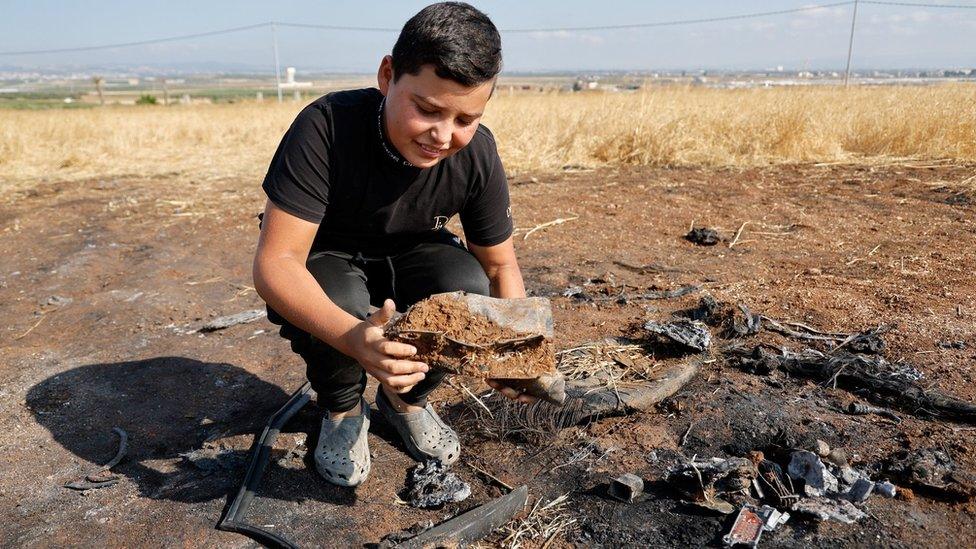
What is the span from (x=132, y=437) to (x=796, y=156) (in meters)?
7.26

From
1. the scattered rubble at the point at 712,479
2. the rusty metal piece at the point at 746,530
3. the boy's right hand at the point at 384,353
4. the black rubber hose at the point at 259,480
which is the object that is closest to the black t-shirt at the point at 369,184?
the boy's right hand at the point at 384,353

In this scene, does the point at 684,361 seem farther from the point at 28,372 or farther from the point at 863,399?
the point at 28,372

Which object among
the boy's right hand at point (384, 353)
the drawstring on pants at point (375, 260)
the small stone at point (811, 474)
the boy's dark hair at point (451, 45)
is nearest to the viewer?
the boy's right hand at point (384, 353)

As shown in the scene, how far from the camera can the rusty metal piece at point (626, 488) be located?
1891mm

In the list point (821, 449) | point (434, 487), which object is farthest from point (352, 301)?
point (821, 449)

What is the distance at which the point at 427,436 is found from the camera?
219 centimetres

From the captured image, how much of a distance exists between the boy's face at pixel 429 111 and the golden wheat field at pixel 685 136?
19.6 ft

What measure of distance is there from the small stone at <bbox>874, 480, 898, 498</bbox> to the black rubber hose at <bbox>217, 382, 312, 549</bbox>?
5.25ft

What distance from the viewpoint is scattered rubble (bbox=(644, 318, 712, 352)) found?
8.52 feet

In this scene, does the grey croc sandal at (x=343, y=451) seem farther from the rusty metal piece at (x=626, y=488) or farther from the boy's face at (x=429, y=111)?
the boy's face at (x=429, y=111)

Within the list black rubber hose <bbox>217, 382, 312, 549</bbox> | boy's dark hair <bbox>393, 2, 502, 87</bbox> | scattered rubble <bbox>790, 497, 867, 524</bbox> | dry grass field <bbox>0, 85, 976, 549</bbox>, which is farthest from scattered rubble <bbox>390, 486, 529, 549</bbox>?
boy's dark hair <bbox>393, 2, 502, 87</bbox>

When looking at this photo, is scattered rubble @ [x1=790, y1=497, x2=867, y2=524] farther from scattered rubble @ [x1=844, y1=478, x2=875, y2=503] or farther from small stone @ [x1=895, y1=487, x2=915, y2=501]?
small stone @ [x1=895, y1=487, x2=915, y2=501]

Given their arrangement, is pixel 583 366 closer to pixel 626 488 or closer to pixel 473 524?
pixel 626 488

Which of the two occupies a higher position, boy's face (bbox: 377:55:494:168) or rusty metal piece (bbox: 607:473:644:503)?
boy's face (bbox: 377:55:494:168)
